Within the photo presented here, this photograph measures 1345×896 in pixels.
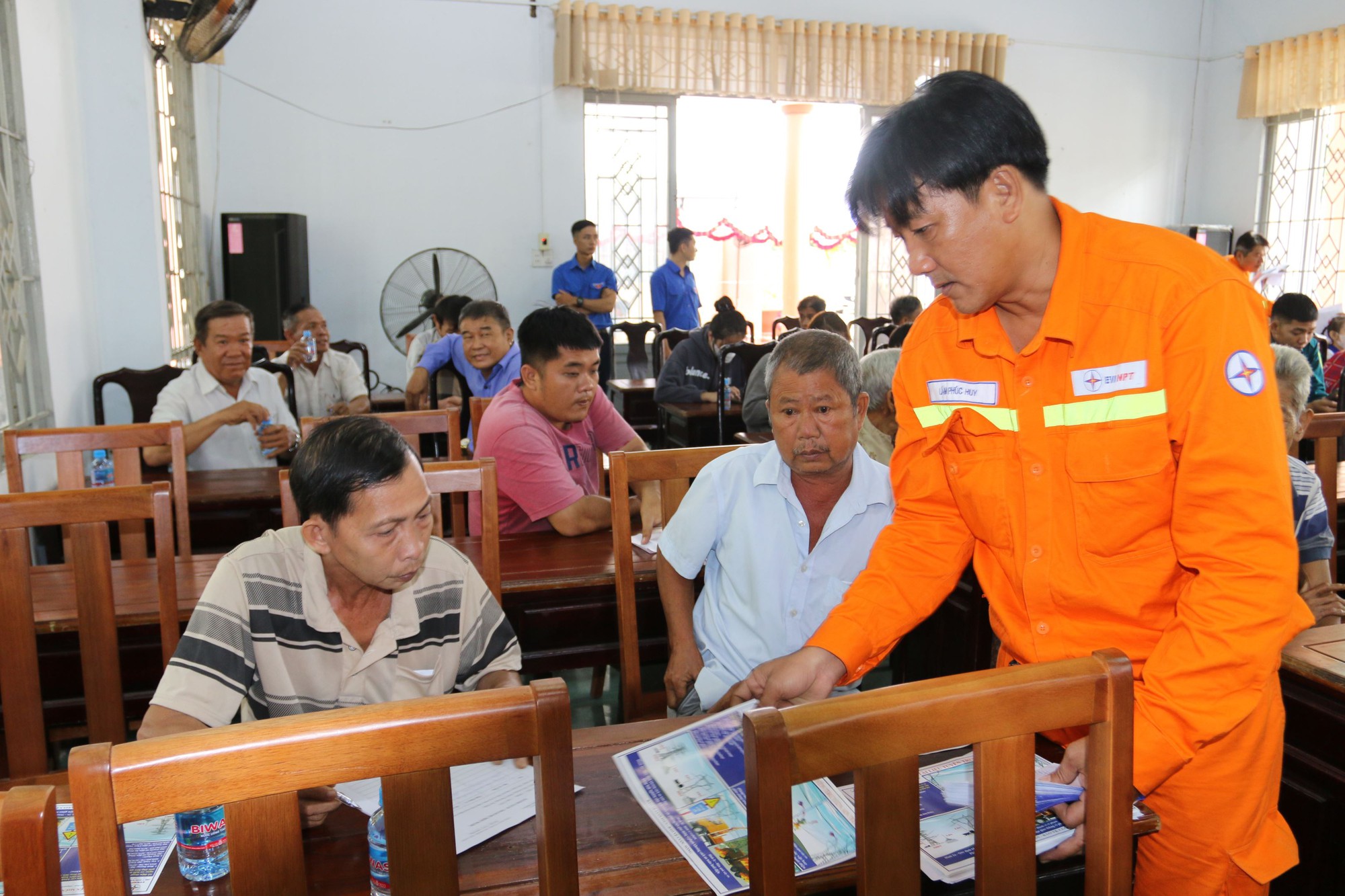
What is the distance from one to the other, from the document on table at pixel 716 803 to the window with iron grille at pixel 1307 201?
8138mm

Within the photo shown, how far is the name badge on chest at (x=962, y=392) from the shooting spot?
1156mm

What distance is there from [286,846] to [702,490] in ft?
3.64

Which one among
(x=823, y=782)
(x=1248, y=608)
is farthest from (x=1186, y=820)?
(x=823, y=782)

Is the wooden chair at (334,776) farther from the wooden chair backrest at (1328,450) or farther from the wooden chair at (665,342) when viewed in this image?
the wooden chair at (665,342)

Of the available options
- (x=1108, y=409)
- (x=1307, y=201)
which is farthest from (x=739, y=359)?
(x=1307, y=201)

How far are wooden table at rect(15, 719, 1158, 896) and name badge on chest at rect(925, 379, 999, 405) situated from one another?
20.2 inches

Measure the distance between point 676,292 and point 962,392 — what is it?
19.1 ft

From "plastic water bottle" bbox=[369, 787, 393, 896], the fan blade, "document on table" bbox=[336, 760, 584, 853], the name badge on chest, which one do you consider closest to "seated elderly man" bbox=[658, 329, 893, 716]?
the name badge on chest

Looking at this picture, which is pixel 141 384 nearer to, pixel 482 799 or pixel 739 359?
pixel 739 359

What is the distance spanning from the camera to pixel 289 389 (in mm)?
3914

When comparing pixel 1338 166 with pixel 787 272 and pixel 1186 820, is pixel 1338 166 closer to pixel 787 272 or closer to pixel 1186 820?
pixel 787 272

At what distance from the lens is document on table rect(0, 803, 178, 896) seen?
972mm

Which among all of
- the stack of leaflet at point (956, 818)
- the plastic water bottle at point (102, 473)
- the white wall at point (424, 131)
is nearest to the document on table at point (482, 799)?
the stack of leaflet at point (956, 818)

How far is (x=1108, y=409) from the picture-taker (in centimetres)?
104
